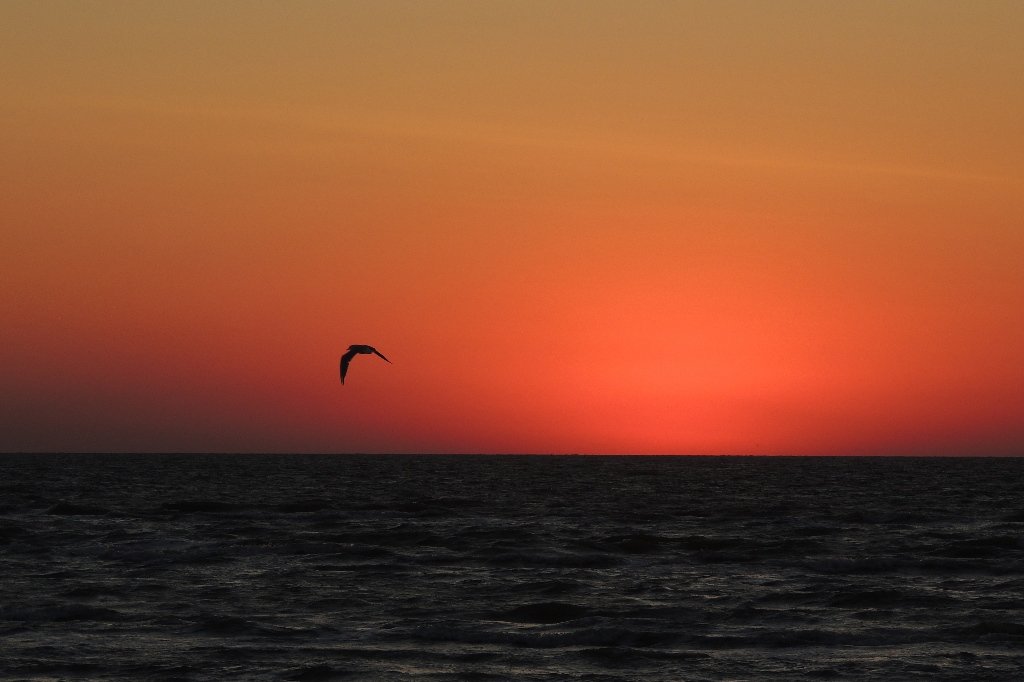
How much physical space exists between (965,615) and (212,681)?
1663cm

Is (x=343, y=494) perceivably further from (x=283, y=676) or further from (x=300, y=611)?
(x=283, y=676)

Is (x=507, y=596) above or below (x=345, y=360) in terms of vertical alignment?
below

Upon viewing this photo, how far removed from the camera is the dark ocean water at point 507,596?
2311 centimetres

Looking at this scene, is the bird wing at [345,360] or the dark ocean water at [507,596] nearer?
the dark ocean water at [507,596]

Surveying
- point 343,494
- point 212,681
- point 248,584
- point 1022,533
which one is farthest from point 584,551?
point 343,494

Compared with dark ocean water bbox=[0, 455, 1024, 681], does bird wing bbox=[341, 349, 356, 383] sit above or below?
above

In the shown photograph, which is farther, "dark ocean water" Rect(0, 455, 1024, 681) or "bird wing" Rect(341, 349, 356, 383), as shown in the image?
"bird wing" Rect(341, 349, 356, 383)

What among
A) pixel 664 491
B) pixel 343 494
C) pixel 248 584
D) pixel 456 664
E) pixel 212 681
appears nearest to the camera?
pixel 212 681

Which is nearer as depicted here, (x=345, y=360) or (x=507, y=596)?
(x=507, y=596)

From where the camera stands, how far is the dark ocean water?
2311 cm

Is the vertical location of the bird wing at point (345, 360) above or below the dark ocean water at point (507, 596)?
above

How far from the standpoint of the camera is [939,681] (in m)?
21.5

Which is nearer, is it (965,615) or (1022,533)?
(965,615)

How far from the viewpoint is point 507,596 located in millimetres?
31422
